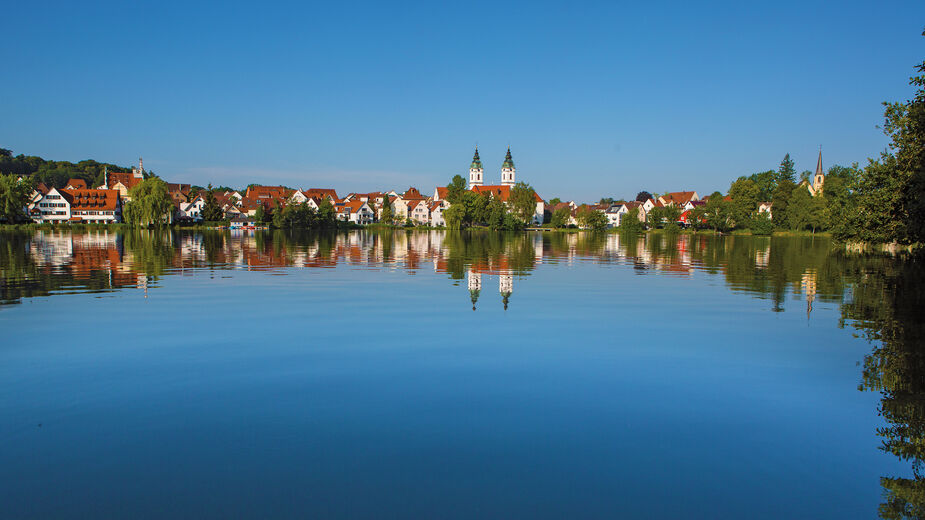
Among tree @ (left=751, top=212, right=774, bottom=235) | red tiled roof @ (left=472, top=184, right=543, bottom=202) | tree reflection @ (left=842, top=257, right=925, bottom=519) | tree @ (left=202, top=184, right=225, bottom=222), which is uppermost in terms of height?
red tiled roof @ (left=472, top=184, right=543, bottom=202)

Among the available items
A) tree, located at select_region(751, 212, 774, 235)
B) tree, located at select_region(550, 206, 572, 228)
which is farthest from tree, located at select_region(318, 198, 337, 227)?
tree, located at select_region(751, 212, 774, 235)

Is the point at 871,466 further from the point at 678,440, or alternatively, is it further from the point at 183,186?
the point at 183,186

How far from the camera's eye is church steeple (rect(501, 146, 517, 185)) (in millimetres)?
172125

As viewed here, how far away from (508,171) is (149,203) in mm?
106243

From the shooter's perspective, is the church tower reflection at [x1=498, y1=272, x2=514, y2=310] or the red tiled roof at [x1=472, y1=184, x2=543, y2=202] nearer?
the church tower reflection at [x1=498, y1=272, x2=514, y2=310]

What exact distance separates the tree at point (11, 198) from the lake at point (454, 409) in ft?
315

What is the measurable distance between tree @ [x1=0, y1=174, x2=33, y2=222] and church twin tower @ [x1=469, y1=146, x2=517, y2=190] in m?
112

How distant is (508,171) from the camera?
17238 cm

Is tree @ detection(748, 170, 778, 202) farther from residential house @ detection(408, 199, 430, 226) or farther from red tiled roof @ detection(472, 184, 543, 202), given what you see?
residential house @ detection(408, 199, 430, 226)

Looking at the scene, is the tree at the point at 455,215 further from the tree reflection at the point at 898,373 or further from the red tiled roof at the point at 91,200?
the tree reflection at the point at 898,373

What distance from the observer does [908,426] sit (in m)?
8.36

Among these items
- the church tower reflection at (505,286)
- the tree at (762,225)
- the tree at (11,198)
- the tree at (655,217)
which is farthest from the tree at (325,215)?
the church tower reflection at (505,286)

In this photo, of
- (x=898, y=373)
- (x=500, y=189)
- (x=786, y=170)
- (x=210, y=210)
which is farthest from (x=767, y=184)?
(x=898, y=373)

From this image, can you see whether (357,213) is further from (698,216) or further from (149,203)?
(698,216)
